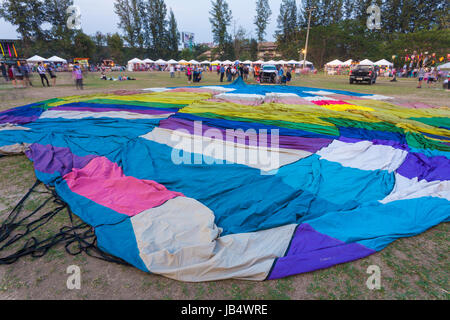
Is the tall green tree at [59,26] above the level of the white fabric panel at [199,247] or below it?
above

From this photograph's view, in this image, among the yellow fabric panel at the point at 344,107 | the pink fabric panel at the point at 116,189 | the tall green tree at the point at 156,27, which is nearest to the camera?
the pink fabric panel at the point at 116,189

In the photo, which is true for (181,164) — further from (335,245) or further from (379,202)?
(379,202)

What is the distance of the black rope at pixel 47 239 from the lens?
7.31ft

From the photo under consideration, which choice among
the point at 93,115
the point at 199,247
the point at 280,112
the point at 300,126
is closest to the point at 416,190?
the point at 300,126

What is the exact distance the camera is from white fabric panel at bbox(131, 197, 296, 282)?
2023mm

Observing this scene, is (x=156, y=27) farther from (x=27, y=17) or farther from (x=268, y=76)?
(x=268, y=76)

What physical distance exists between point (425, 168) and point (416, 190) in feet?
3.17

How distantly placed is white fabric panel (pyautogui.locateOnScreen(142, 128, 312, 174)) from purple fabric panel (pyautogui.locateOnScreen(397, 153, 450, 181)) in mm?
1526

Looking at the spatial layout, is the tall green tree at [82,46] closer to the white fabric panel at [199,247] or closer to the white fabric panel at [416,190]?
the white fabric panel at [199,247]

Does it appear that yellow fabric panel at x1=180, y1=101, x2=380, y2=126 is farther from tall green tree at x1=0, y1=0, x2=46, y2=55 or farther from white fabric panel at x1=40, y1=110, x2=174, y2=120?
tall green tree at x1=0, y1=0, x2=46, y2=55

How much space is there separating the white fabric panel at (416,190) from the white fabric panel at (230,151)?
1413 mm

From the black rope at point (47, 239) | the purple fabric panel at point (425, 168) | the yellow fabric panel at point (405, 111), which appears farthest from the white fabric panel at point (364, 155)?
the black rope at point (47, 239)

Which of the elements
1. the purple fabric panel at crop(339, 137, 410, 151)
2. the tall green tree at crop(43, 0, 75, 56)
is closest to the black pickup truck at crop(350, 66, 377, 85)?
the purple fabric panel at crop(339, 137, 410, 151)
